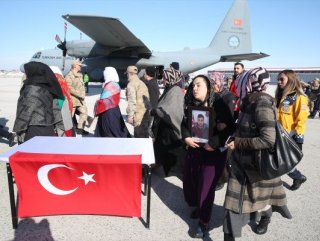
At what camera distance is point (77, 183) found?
263 centimetres

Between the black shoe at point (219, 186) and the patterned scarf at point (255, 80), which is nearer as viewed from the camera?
the patterned scarf at point (255, 80)

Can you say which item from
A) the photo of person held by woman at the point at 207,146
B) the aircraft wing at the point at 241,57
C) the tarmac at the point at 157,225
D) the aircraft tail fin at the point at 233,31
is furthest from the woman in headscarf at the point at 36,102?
the aircraft tail fin at the point at 233,31

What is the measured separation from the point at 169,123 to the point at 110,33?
12667mm

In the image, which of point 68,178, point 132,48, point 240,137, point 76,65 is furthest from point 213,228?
point 132,48

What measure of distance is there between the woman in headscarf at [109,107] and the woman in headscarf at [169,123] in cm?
64

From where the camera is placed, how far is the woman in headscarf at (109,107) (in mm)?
4133

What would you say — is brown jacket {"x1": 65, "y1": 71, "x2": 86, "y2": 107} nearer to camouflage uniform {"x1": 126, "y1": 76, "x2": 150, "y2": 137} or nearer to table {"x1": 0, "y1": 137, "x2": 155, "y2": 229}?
camouflage uniform {"x1": 126, "y1": 76, "x2": 150, "y2": 137}

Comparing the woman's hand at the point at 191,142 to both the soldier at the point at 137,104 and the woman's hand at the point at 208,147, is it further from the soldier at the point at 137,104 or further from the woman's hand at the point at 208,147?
the soldier at the point at 137,104

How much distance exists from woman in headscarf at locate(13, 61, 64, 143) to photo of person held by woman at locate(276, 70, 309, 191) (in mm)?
3133

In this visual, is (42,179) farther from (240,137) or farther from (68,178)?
(240,137)

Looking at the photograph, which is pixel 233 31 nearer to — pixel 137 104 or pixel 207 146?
pixel 137 104

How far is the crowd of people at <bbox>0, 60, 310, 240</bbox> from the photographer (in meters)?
2.35

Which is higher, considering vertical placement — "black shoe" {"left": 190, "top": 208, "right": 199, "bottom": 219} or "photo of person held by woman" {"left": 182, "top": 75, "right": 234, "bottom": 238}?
"photo of person held by woman" {"left": 182, "top": 75, "right": 234, "bottom": 238}

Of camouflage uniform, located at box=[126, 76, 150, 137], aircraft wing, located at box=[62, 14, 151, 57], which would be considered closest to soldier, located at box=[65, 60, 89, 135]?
camouflage uniform, located at box=[126, 76, 150, 137]
